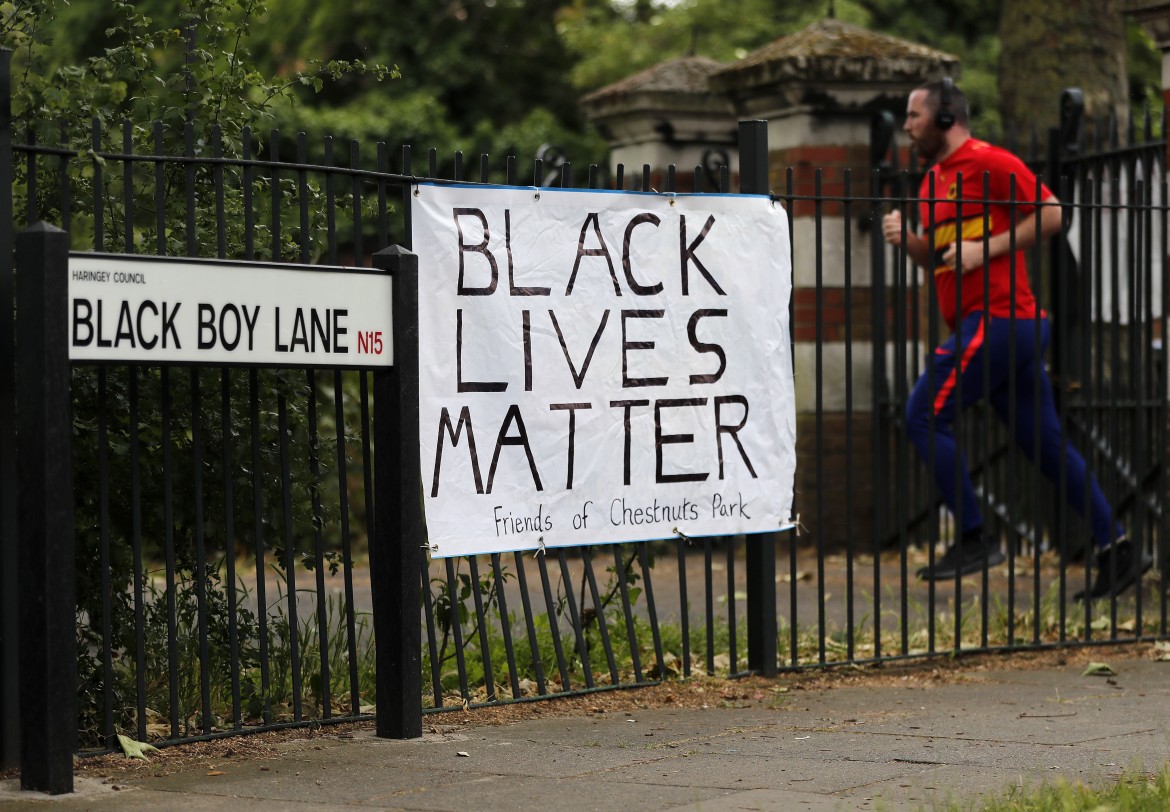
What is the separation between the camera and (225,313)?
485 centimetres

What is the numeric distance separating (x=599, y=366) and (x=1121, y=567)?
318cm

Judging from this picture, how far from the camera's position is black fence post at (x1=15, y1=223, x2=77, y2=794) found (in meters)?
4.48

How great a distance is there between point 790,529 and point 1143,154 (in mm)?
3118

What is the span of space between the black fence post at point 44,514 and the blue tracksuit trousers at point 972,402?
404cm

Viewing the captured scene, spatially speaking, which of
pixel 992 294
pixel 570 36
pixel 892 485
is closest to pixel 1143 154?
pixel 992 294

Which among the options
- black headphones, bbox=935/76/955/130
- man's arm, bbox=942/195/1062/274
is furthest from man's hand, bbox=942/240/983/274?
black headphones, bbox=935/76/955/130

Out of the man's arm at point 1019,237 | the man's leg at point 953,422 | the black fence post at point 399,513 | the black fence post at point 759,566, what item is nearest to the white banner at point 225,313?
the black fence post at point 399,513

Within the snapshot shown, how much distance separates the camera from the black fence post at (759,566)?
648 centimetres

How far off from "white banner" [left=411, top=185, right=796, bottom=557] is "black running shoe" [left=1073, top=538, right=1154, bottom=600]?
2075 mm

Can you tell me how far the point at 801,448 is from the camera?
1066 centimetres

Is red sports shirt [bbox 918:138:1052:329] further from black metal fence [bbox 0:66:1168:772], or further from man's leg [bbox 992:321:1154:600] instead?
black metal fence [bbox 0:66:1168:772]

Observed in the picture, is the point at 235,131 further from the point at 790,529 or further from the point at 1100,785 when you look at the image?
the point at 1100,785

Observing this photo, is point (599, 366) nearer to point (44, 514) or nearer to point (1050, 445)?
point (44, 514)

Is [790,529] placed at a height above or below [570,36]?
below
